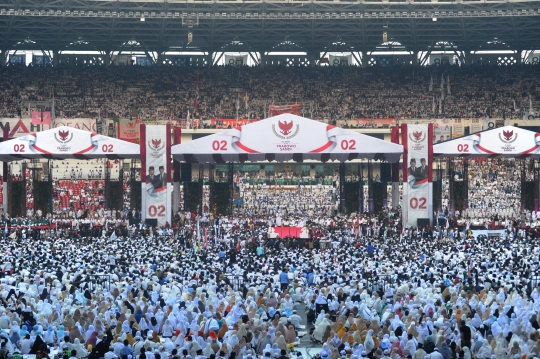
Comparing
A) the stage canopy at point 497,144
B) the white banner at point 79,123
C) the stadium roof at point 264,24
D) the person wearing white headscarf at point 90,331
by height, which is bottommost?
the person wearing white headscarf at point 90,331

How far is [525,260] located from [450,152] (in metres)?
12.7

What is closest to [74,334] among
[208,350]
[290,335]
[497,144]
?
[208,350]

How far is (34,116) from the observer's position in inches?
2392

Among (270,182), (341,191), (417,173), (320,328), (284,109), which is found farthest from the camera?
(284,109)

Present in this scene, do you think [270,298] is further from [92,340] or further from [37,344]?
[37,344]

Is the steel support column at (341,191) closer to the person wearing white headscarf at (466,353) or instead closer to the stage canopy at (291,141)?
the stage canopy at (291,141)

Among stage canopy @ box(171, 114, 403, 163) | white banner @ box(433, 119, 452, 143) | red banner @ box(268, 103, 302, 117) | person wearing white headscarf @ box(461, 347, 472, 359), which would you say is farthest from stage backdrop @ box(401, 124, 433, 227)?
person wearing white headscarf @ box(461, 347, 472, 359)

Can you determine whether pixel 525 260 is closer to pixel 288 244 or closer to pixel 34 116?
pixel 288 244

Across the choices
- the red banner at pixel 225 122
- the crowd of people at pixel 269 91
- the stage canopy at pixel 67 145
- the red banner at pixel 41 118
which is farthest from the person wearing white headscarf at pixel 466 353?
the red banner at pixel 41 118

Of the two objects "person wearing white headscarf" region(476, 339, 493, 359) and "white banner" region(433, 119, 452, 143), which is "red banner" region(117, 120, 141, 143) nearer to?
"white banner" region(433, 119, 452, 143)

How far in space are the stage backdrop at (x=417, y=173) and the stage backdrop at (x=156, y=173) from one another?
10884 millimetres

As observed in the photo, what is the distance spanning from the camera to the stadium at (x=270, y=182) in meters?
22.0

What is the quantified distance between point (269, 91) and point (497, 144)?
93.3 ft

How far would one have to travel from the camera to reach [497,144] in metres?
42.6
